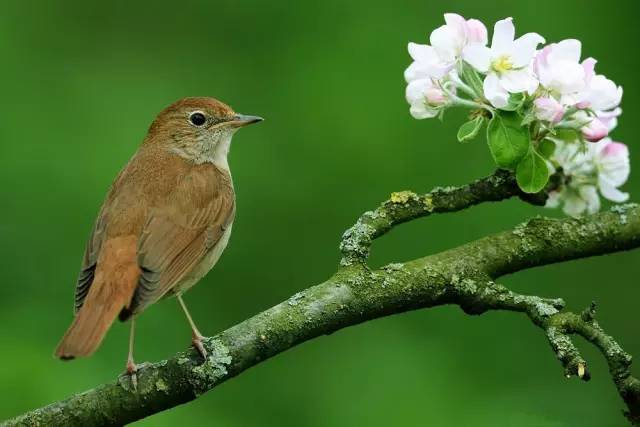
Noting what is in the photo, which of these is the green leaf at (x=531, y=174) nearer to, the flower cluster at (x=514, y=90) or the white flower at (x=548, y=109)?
the flower cluster at (x=514, y=90)

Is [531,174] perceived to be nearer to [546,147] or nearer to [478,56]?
[546,147]

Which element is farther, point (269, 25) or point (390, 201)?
point (269, 25)

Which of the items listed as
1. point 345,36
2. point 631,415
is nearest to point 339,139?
point 345,36

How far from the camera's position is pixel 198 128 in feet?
19.9

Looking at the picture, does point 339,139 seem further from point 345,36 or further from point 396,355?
point 396,355

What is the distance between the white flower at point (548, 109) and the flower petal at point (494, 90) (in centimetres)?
14

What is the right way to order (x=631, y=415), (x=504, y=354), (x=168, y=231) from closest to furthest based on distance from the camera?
1. (x=631, y=415)
2. (x=168, y=231)
3. (x=504, y=354)

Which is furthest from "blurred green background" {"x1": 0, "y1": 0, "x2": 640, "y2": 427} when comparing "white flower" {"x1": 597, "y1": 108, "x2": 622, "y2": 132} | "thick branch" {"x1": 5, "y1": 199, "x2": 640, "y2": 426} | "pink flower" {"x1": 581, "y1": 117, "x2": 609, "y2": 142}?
"pink flower" {"x1": 581, "y1": 117, "x2": 609, "y2": 142}

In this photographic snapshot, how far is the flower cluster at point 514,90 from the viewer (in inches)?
163

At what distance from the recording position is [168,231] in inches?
198

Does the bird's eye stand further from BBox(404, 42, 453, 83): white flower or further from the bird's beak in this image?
BBox(404, 42, 453, 83): white flower

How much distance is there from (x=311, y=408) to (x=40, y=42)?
3.17m

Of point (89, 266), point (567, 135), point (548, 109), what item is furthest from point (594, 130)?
point (89, 266)

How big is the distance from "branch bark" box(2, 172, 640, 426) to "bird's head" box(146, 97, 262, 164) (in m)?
1.85
